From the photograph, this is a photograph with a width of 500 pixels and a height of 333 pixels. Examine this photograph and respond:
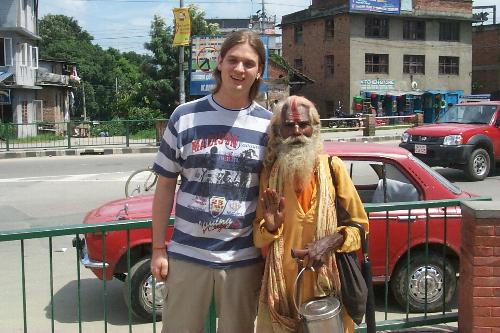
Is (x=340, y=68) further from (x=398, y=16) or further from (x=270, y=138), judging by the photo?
(x=270, y=138)

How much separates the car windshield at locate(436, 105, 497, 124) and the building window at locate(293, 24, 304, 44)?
34.4 meters

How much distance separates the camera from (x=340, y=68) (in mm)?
44188

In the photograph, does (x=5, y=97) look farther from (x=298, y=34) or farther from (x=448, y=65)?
(x=448, y=65)

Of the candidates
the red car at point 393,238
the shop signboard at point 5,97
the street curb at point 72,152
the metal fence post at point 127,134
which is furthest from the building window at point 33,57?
the red car at point 393,238

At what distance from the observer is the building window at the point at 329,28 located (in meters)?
45.0

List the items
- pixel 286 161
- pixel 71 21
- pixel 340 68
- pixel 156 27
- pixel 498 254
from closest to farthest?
pixel 286 161
pixel 498 254
pixel 156 27
pixel 340 68
pixel 71 21

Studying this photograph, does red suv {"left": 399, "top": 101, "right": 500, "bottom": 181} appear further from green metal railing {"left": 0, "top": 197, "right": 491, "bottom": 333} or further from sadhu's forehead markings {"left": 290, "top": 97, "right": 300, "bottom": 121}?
sadhu's forehead markings {"left": 290, "top": 97, "right": 300, "bottom": 121}

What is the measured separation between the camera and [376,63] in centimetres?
4519

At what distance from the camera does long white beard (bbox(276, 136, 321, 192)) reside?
2719mm

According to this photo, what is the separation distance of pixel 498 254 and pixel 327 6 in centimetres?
4398

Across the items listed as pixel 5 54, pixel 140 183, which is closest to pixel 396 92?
pixel 5 54

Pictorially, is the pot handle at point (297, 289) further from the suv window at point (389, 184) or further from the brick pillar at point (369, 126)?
the brick pillar at point (369, 126)

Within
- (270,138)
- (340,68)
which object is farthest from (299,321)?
(340,68)

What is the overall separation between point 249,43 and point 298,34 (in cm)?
4682
